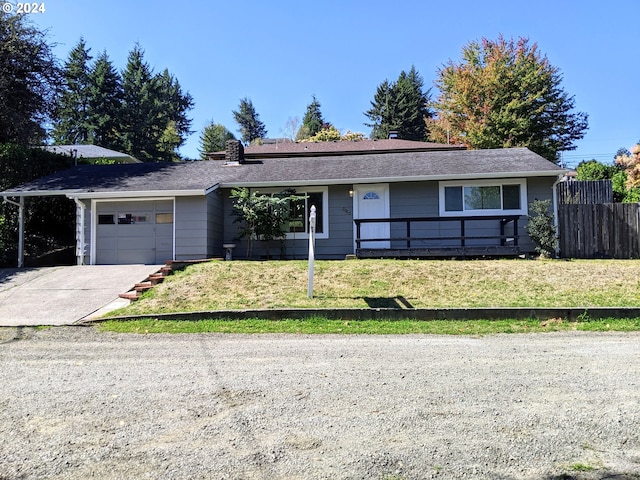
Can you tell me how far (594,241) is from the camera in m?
12.8

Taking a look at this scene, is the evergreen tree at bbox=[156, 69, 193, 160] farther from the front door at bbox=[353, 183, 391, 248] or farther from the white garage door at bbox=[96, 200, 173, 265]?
the front door at bbox=[353, 183, 391, 248]

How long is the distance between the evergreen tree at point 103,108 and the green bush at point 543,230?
40.3 metres

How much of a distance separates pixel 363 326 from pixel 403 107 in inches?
1733

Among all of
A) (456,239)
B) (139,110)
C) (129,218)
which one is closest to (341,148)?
(456,239)

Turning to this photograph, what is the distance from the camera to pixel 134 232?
518 inches

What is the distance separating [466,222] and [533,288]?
4403mm

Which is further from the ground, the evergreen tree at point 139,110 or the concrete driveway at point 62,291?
the evergreen tree at point 139,110

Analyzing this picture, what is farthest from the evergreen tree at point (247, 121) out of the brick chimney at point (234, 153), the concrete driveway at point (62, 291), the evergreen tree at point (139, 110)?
the concrete driveway at point (62, 291)

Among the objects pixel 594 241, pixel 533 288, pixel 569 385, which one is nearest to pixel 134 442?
pixel 569 385

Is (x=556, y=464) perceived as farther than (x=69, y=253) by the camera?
No

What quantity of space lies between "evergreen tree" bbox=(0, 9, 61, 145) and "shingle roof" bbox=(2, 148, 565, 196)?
3.41m

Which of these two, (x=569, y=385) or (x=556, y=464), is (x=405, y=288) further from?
(x=556, y=464)

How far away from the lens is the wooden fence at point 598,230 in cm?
1278

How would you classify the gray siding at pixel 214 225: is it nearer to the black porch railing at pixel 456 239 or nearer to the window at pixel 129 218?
the window at pixel 129 218
